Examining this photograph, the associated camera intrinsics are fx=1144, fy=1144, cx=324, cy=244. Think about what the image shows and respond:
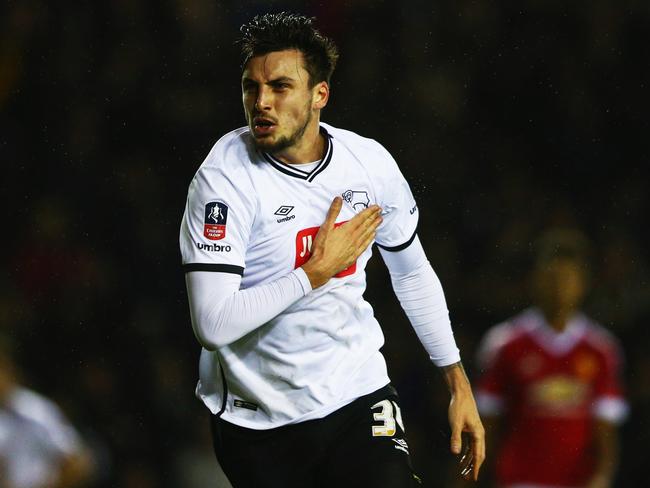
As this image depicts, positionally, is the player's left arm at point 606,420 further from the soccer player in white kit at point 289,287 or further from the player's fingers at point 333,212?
the player's fingers at point 333,212

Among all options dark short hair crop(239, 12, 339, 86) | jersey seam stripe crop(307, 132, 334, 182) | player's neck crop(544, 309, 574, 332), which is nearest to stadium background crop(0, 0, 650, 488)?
player's neck crop(544, 309, 574, 332)

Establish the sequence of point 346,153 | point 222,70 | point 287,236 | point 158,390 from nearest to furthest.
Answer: point 287,236, point 346,153, point 158,390, point 222,70

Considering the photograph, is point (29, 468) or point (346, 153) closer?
point (346, 153)

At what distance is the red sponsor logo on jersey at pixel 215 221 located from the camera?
3279 millimetres

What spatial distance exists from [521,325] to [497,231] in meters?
2.34

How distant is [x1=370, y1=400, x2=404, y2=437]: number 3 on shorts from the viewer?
11.5ft

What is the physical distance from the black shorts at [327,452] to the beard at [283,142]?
0.81 m

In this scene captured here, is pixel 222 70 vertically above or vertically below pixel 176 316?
above

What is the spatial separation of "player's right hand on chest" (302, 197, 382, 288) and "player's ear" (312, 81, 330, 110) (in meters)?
0.35

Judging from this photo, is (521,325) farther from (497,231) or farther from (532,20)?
(532,20)

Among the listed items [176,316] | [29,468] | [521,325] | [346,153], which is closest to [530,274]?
[521,325]

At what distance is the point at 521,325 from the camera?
234 inches

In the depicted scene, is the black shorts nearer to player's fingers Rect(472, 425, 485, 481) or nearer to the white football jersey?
the white football jersey

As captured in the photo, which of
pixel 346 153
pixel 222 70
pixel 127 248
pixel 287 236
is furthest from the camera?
pixel 222 70
